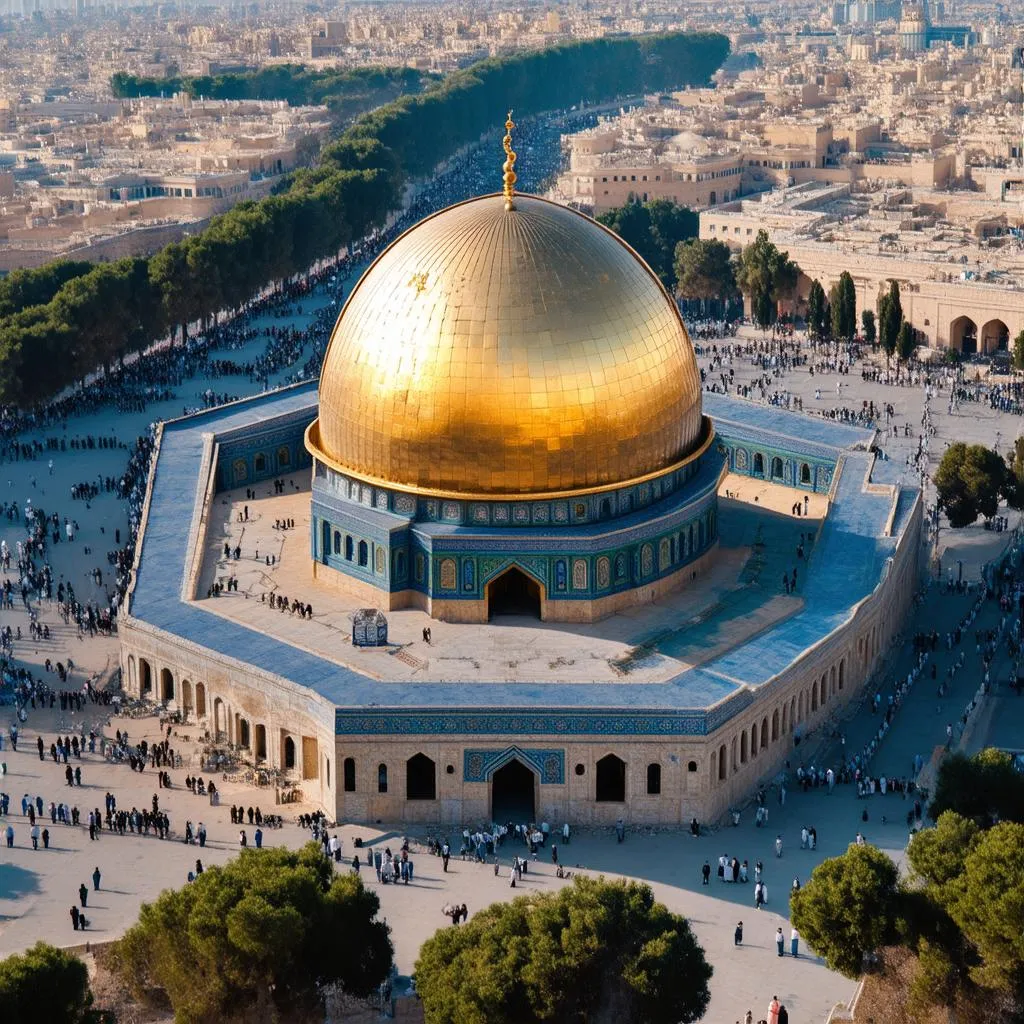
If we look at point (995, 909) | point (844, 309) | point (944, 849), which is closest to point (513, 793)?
point (944, 849)

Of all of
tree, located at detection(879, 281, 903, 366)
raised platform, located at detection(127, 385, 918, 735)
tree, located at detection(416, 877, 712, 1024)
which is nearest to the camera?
tree, located at detection(416, 877, 712, 1024)

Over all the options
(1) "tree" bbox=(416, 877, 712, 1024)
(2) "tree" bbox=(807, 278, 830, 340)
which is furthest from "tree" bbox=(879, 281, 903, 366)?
(1) "tree" bbox=(416, 877, 712, 1024)

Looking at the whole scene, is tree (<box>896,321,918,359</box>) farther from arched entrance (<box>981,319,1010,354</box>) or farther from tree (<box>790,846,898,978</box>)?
tree (<box>790,846,898,978</box>)

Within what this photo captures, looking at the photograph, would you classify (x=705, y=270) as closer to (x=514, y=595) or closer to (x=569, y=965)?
(x=514, y=595)

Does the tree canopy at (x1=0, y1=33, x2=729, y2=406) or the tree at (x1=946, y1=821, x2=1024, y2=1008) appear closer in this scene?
the tree at (x1=946, y1=821, x2=1024, y2=1008)

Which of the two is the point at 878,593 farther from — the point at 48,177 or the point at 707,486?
the point at 48,177

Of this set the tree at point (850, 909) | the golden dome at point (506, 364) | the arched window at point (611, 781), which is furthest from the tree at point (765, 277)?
the tree at point (850, 909)
